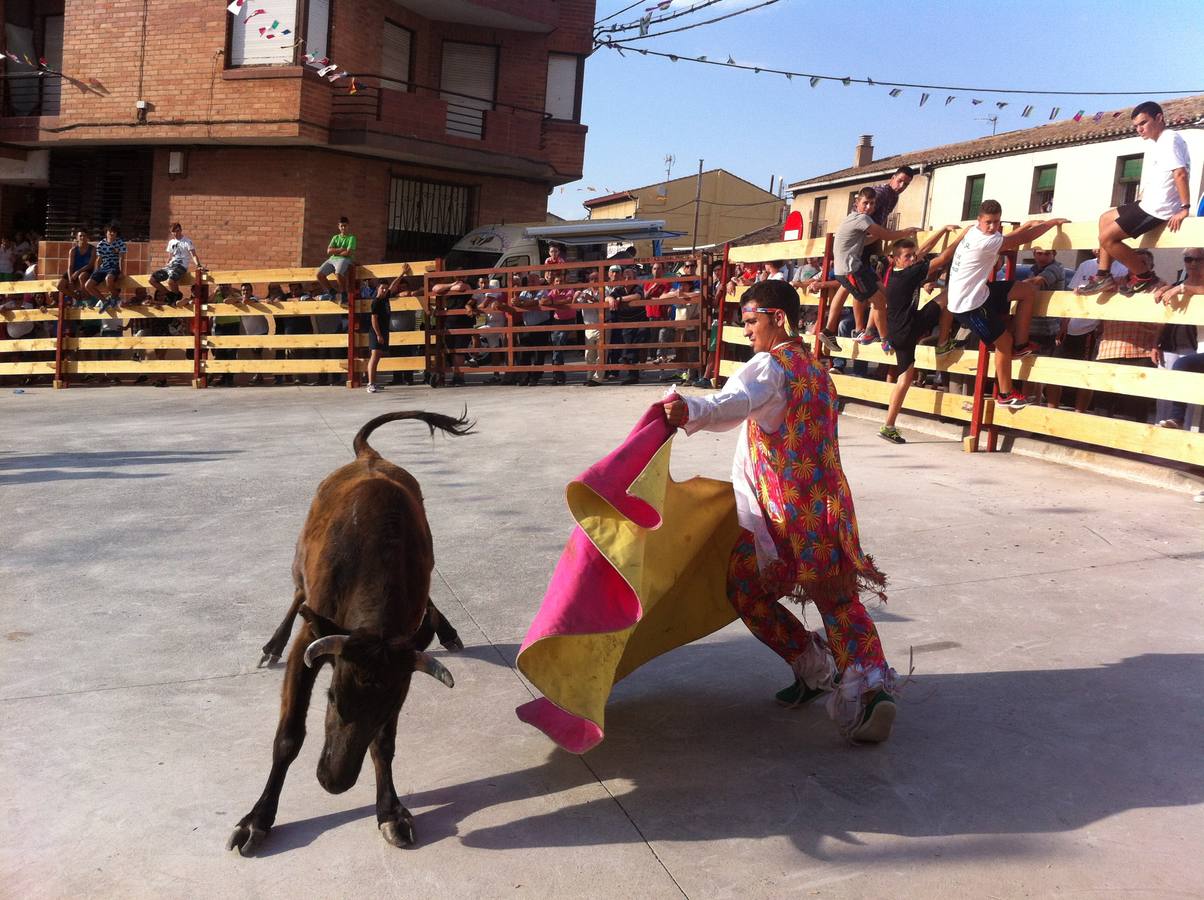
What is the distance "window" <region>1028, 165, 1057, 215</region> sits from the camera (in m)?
28.0

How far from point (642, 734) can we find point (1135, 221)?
A: 544cm

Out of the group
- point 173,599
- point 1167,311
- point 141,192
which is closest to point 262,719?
point 173,599

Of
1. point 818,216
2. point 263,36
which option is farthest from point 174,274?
point 818,216

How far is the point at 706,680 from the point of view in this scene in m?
4.47

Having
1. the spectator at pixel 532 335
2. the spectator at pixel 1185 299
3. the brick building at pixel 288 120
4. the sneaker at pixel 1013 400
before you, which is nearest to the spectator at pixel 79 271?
the brick building at pixel 288 120

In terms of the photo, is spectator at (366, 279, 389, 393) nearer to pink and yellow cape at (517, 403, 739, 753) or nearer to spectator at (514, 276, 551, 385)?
spectator at (514, 276, 551, 385)

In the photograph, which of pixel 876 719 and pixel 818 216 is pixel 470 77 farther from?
pixel 876 719

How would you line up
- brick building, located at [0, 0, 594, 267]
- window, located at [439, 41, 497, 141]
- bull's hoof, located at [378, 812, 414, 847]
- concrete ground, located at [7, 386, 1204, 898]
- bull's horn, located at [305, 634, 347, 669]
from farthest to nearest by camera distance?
window, located at [439, 41, 497, 141], brick building, located at [0, 0, 594, 267], bull's hoof, located at [378, 812, 414, 847], concrete ground, located at [7, 386, 1204, 898], bull's horn, located at [305, 634, 347, 669]

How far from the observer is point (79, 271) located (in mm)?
16656

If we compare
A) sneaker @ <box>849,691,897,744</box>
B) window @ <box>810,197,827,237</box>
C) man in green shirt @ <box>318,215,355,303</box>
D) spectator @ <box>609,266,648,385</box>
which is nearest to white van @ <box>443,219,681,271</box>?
spectator @ <box>609,266,648,385</box>

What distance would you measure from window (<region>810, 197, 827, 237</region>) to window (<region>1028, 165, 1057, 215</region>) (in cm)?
933

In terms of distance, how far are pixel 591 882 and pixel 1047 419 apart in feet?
20.9

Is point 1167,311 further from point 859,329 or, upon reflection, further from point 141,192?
point 141,192

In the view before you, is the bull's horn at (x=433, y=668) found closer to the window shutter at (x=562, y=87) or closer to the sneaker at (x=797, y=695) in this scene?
the sneaker at (x=797, y=695)
